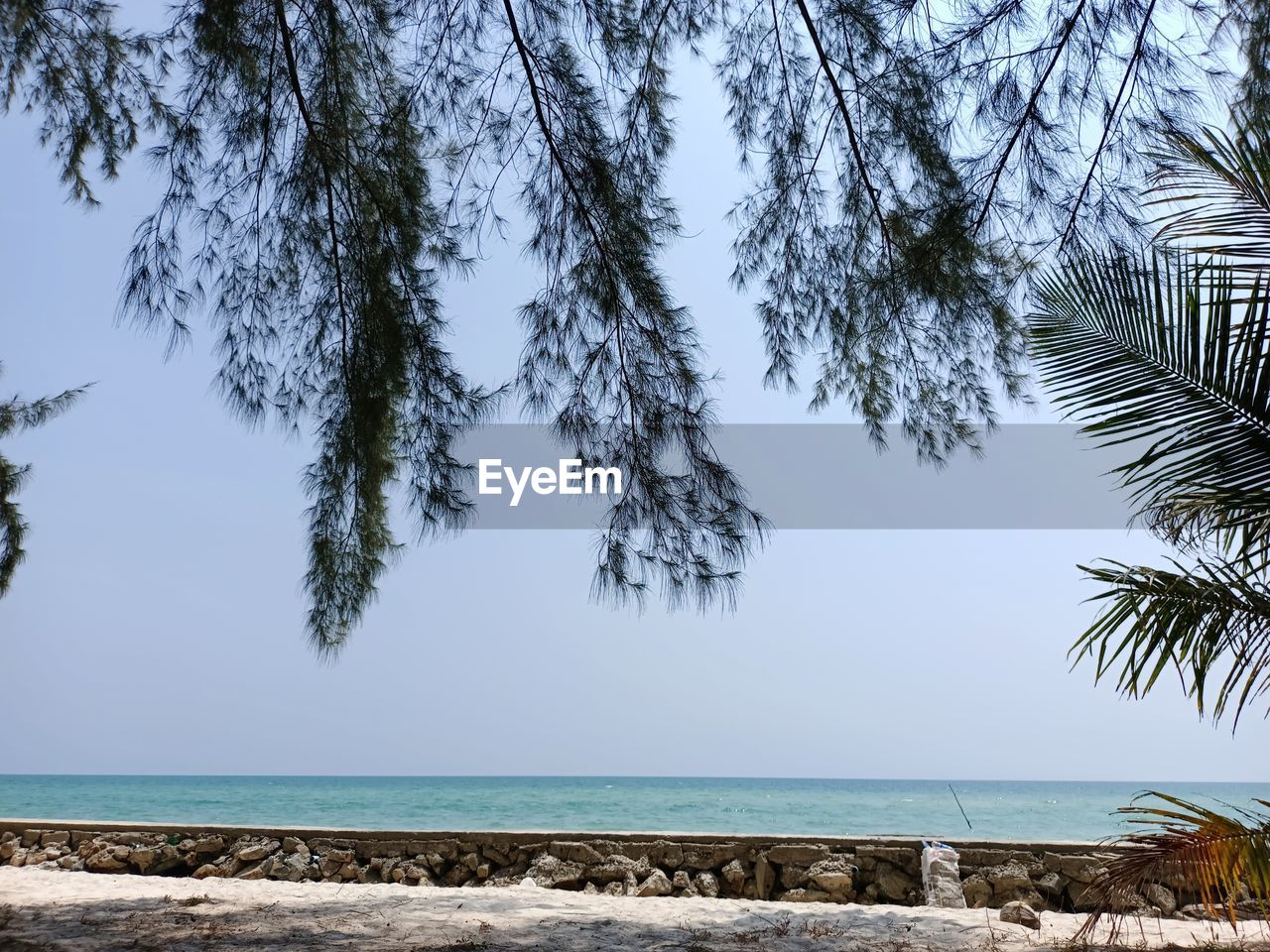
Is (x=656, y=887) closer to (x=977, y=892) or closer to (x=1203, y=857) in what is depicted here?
(x=977, y=892)

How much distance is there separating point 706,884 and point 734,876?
0.17m

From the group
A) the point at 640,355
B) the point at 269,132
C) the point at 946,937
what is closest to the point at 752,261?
the point at 640,355

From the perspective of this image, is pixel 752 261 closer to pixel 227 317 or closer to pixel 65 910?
Answer: pixel 227 317

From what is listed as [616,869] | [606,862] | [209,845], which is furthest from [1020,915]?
[209,845]

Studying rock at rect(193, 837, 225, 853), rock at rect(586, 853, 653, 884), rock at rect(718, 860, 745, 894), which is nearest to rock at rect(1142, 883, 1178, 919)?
rock at rect(718, 860, 745, 894)

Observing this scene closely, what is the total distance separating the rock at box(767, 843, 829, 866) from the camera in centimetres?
550

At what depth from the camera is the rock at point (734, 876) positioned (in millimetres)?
5469

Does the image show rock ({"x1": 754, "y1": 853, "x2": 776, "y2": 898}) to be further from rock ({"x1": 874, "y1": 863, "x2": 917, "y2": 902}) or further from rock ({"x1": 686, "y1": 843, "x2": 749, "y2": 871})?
rock ({"x1": 874, "y1": 863, "x2": 917, "y2": 902})

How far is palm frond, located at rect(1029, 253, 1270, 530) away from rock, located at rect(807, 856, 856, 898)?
3385 mm

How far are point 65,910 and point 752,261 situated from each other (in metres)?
4.30

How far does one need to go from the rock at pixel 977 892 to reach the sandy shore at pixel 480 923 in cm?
51

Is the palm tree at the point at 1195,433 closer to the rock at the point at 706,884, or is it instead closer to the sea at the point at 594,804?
the rock at the point at 706,884
